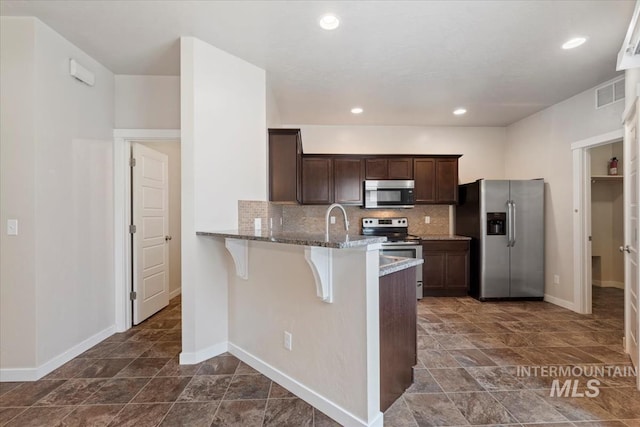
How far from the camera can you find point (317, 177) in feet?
14.7

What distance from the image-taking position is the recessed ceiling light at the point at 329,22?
2139mm

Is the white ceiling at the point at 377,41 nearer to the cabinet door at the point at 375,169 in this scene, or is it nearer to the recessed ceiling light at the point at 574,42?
the recessed ceiling light at the point at 574,42

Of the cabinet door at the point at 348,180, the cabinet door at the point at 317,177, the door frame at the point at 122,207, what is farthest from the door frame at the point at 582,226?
the door frame at the point at 122,207

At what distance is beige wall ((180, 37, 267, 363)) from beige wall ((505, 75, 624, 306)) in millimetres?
4069

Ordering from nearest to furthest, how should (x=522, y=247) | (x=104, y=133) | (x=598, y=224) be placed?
(x=104, y=133) → (x=522, y=247) → (x=598, y=224)

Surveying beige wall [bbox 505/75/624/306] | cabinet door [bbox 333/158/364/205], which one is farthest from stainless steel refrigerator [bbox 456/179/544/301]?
cabinet door [bbox 333/158/364/205]

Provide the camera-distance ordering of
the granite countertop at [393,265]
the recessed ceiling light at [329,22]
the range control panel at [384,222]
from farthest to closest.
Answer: the range control panel at [384,222]
the recessed ceiling light at [329,22]
the granite countertop at [393,265]

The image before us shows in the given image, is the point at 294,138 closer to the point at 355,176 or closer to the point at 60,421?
the point at 355,176

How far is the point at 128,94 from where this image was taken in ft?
10.1

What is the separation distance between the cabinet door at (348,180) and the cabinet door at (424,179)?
92cm

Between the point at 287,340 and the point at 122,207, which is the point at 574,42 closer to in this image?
the point at 287,340

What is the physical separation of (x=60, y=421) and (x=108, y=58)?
2.99 m

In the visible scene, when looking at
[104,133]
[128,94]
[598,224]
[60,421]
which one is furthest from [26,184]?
[598,224]

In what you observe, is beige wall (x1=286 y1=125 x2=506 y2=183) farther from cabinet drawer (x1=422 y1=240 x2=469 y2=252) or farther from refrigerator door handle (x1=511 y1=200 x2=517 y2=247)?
cabinet drawer (x1=422 y1=240 x2=469 y2=252)
